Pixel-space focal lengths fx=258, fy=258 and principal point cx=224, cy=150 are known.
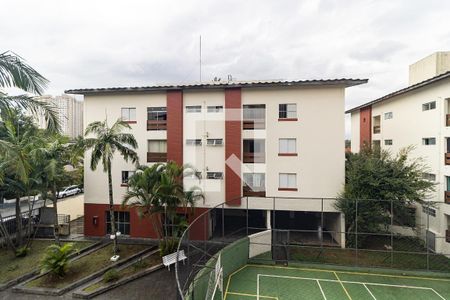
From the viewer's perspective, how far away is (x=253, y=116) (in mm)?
18531

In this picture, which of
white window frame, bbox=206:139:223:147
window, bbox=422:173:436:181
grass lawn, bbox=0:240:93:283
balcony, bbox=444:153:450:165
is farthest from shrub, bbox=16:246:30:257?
balcony, bbox=444:153:450:165

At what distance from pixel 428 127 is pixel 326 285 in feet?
42.9

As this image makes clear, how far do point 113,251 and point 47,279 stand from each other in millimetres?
3701

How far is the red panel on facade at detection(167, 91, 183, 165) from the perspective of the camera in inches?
740

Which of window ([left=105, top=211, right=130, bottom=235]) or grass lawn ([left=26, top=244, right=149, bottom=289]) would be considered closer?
grass lawn ([left=26, top=244, right=149, bottom=289])

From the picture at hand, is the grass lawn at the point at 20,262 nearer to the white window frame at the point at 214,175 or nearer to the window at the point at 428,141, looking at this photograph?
the white window frame at the point at 214,175

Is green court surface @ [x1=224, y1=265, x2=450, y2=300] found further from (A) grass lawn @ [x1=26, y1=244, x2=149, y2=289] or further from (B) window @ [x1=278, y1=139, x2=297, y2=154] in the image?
(B) window @ [x1=278, y1=139, x2=297, y2=154]

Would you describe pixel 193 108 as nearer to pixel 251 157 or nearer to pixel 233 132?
pixel 233 132

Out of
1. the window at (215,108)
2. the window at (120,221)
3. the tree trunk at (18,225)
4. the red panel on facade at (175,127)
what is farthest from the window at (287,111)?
the tree trunk at (18,225)

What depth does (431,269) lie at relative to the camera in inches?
587

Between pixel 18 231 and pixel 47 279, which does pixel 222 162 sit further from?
pixel 18 231

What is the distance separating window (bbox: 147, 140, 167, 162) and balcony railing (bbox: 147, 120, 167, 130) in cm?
99

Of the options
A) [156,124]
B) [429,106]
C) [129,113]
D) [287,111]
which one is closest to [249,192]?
[287,111]

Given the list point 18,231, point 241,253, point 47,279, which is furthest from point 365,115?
point 18,231
